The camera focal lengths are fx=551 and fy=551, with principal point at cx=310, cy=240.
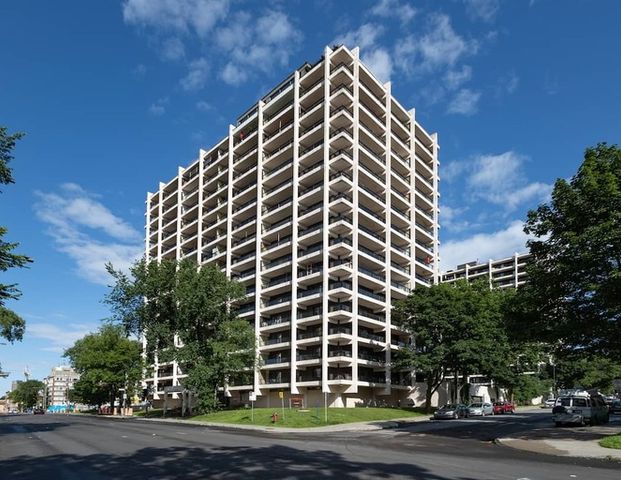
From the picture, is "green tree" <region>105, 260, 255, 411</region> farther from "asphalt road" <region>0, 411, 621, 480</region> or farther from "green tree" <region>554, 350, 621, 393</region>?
"green tree" <region>554, 350, 621, 393</region>

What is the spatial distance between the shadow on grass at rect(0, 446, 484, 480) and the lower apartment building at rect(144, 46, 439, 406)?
40.9 meters

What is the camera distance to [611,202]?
24891 mm

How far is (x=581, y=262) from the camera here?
24.8 meters

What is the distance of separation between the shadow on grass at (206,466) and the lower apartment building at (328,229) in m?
40.9

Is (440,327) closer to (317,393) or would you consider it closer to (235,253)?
(317,393)

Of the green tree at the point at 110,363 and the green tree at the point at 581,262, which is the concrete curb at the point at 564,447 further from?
the green tree at the point at 110,363

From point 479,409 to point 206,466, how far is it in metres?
44.6

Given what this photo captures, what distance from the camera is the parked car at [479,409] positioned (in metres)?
53.1

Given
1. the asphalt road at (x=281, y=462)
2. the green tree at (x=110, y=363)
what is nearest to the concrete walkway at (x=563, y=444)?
the asphalt road at (x=281, y=462)

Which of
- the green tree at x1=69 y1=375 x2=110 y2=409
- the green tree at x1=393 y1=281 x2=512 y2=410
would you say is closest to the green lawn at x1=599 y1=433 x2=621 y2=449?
the green tree at x1=393 y1=281 x2=512 y2=410

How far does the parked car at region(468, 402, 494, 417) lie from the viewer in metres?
53.1

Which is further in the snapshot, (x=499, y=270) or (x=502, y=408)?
(x=499, y=270)

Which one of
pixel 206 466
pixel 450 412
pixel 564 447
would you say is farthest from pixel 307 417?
pixel 206 466

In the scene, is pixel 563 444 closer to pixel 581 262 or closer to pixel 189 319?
pixel 581 262
